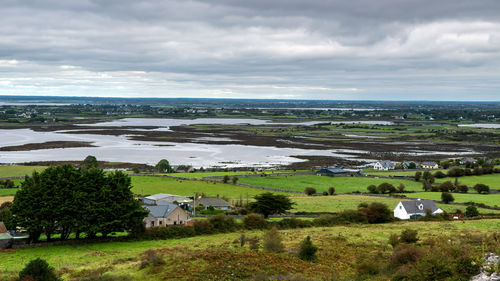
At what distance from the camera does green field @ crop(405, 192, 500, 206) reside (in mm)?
64000

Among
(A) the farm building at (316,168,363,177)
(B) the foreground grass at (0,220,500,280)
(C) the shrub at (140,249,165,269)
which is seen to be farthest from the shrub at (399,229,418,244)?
(A) the farm building at (316,168,363,177)

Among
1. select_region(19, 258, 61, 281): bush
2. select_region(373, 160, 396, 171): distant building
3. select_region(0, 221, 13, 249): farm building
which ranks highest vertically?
select_region(19, 258, 61, 281): bush

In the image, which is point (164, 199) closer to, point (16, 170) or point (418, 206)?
point (418, 206)

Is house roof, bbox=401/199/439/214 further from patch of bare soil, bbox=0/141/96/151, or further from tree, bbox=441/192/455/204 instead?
patch of bare soil, bbox=0/141/96/151

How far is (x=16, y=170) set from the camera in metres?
88.5

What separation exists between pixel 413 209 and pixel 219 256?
34027 mm

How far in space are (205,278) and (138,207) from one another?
60.2ft

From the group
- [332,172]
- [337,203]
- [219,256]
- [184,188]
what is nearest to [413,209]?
[337,203]

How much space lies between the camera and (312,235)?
3972 centimetres

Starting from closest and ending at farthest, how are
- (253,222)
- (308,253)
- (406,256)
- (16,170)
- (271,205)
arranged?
1. (406,256)
2. (308,253)
3. (253,222)
4. (271,205)
5. (16,170)

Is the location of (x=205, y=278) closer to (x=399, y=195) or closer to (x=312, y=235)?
(x=312, y=235)

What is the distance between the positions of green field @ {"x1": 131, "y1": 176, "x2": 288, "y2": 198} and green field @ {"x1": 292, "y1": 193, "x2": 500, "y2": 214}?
10.6 metres

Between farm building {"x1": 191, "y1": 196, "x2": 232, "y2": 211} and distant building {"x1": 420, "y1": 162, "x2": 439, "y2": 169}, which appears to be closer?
farm building {"x1": 191, "y1": 196, "x2": 232, "y2": 211}

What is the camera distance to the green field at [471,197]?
210 feet
